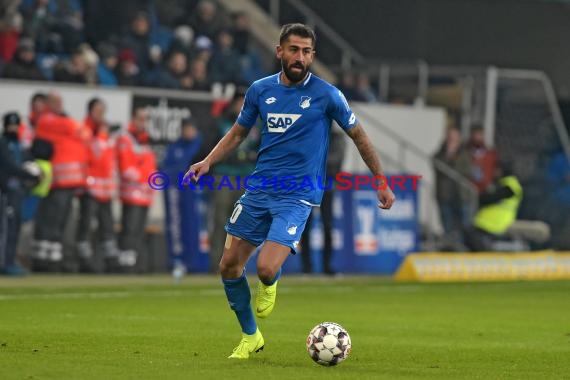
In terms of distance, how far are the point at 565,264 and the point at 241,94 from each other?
688 cm

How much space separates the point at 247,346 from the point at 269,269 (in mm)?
688

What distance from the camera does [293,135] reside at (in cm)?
973

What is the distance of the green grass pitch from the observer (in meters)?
9.05

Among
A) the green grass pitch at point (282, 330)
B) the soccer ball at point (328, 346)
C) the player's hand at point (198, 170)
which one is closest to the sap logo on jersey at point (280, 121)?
the player's hand at point (198, 170)

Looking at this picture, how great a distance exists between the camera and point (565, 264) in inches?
927

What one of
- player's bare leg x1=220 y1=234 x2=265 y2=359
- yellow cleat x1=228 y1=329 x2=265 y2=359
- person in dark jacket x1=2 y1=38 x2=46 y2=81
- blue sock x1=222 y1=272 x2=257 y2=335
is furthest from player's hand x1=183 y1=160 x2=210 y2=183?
person in dark jacket x1=2 y1=38 x2=46 y2=81

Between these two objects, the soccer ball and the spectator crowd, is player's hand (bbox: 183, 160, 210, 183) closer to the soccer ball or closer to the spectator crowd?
the soccer ball

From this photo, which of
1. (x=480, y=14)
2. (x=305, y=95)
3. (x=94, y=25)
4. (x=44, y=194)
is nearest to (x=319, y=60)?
(x=480, y=14)

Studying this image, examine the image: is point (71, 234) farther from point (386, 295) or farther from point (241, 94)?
point (386, 295)

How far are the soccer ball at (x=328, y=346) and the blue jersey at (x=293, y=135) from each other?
0.97 metres

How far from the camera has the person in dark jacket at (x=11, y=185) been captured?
63.9 ft

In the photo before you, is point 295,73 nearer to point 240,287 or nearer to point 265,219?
point 265,219

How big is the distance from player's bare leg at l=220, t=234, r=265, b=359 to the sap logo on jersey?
31.9 inches

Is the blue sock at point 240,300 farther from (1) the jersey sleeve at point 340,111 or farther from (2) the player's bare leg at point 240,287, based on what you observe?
(1) the jersey sleeve at point 340,111
